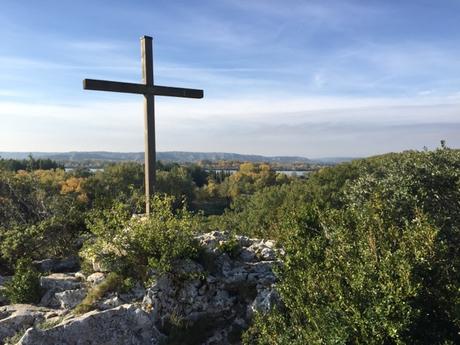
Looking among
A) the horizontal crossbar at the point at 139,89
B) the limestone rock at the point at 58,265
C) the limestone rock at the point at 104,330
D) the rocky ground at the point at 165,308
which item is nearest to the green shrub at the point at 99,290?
the rocky ground at the point at 165,308

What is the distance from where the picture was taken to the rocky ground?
6.95m

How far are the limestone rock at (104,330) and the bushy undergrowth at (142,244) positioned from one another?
1.01 m

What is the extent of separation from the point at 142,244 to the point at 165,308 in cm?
126

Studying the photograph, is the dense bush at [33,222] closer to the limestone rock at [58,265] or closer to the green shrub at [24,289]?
the limestone rock at [58,265]

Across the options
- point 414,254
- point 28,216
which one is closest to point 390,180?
point 414,254

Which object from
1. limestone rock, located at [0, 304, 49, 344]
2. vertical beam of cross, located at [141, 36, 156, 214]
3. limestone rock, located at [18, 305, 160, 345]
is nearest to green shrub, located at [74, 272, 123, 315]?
limestone rock, located at [18, 305, 160, 345]

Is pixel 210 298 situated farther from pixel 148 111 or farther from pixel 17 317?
pixel 148 111

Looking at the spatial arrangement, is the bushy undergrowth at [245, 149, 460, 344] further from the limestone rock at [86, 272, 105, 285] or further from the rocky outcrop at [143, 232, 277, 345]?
the limestone rock at [86, 272, 105, 285]

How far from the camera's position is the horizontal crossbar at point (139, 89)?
8930mm

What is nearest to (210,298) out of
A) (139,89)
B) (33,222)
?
(139,89)

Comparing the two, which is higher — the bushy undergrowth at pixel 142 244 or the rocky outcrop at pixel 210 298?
the bushy undergrowth at pixel 142 244

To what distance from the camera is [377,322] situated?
4805 mm

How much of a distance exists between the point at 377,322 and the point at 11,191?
38.6 ft

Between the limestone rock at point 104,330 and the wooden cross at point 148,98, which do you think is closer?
the limestone rock at point 104,330
